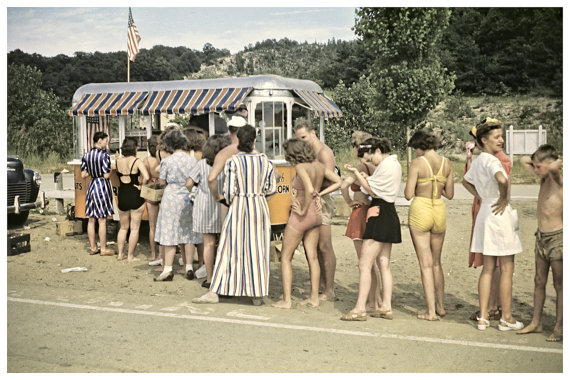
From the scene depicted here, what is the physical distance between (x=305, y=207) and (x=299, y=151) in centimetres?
50

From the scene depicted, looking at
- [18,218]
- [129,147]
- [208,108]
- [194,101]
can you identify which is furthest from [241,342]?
[18,218]

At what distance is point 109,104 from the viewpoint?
11953 mm

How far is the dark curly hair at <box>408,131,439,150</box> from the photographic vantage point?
20.7 feet

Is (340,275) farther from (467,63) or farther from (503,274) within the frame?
(467,63)

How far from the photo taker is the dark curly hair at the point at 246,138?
683cm

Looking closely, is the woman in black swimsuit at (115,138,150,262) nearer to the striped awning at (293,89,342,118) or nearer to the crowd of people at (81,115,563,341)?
the crowd of people at (81,115,563,341)

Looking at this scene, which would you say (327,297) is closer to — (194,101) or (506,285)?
(506,285)

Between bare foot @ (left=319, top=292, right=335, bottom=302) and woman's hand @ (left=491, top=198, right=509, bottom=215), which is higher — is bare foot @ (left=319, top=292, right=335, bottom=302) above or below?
below

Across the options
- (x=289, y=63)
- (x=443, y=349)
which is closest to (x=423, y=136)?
(x=443, y=349)

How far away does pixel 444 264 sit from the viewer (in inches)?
375

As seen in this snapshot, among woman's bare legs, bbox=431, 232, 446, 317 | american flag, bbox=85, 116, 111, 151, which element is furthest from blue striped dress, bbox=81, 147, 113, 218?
woman's bare legs, bbox=431, 232, 446, 317

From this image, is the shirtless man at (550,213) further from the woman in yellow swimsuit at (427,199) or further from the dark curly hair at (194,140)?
the dark curly hair at (194,140)

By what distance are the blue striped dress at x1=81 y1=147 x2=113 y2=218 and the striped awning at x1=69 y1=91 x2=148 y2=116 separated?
2.19 m

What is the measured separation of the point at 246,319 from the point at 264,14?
38.7m
